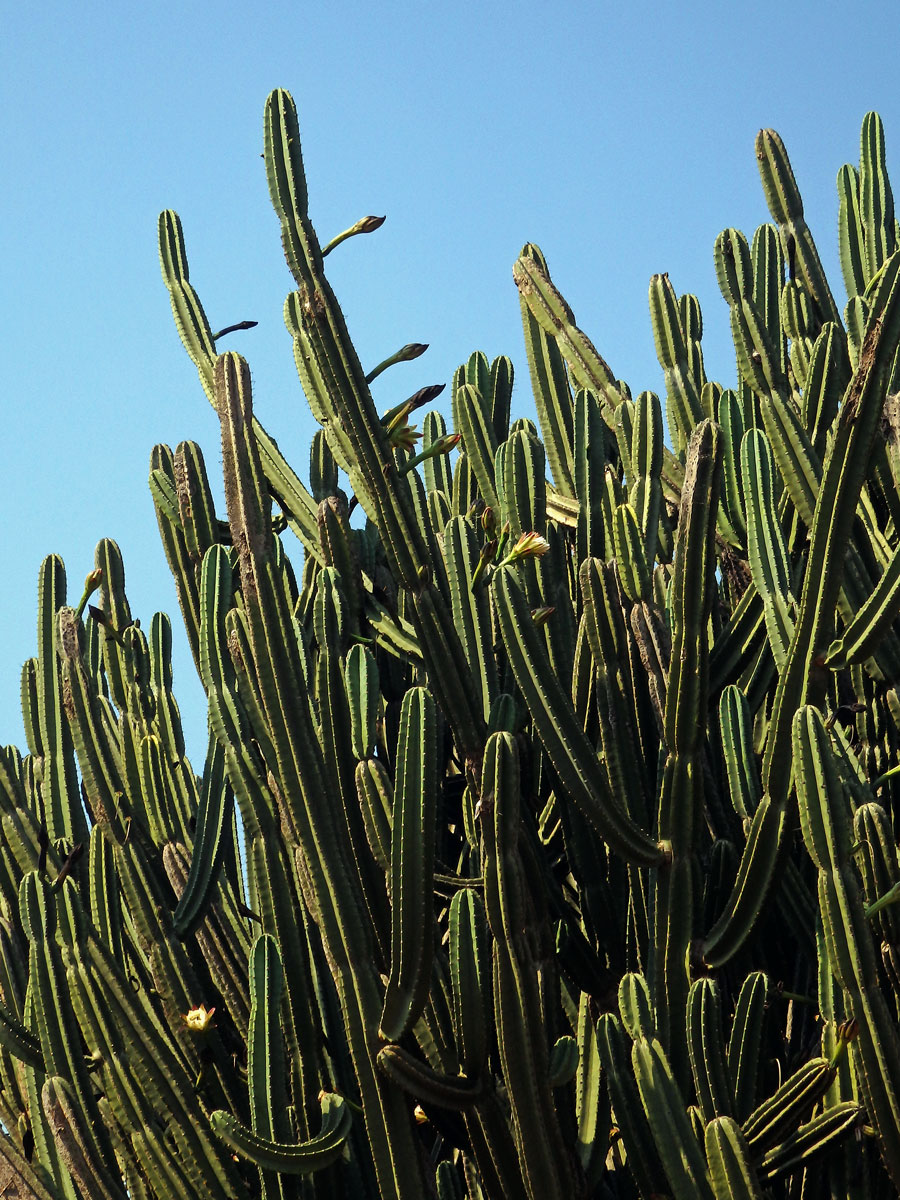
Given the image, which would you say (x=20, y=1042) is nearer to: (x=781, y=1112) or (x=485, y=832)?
(x=485, y=832)

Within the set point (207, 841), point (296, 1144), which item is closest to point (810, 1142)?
point (296, 1144)

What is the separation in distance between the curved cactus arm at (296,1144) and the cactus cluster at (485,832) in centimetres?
1

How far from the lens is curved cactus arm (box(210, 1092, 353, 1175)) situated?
3189mm

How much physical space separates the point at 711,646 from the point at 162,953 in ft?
5.56

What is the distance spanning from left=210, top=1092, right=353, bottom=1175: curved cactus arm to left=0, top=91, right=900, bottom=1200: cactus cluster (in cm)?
1

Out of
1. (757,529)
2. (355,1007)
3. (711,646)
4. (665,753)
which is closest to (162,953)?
(355,1007)

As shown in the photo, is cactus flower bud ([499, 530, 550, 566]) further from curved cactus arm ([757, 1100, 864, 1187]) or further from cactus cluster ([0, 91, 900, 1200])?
curved cactus arm ([757, 1100, 864, 1187])

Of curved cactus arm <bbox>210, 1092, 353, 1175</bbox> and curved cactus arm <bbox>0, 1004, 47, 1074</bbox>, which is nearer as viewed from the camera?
curved cactus arm <bbox>210, 1092, 353, 1175</bbox>

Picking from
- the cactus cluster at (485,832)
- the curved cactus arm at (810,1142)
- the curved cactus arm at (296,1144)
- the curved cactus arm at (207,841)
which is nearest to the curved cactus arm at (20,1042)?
the cactus cluster at (485,832)

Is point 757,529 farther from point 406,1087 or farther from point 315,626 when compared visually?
point 406,1087

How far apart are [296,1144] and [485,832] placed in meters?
0.88

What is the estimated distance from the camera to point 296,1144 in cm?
331

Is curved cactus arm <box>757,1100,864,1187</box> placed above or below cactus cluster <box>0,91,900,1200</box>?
below

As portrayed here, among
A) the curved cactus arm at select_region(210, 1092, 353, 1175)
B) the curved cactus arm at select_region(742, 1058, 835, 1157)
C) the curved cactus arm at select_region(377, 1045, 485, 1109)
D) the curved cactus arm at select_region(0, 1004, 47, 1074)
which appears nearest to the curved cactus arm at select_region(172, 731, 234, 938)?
the curved cactus arm at select_region(0, 1004, 47, 1074)
